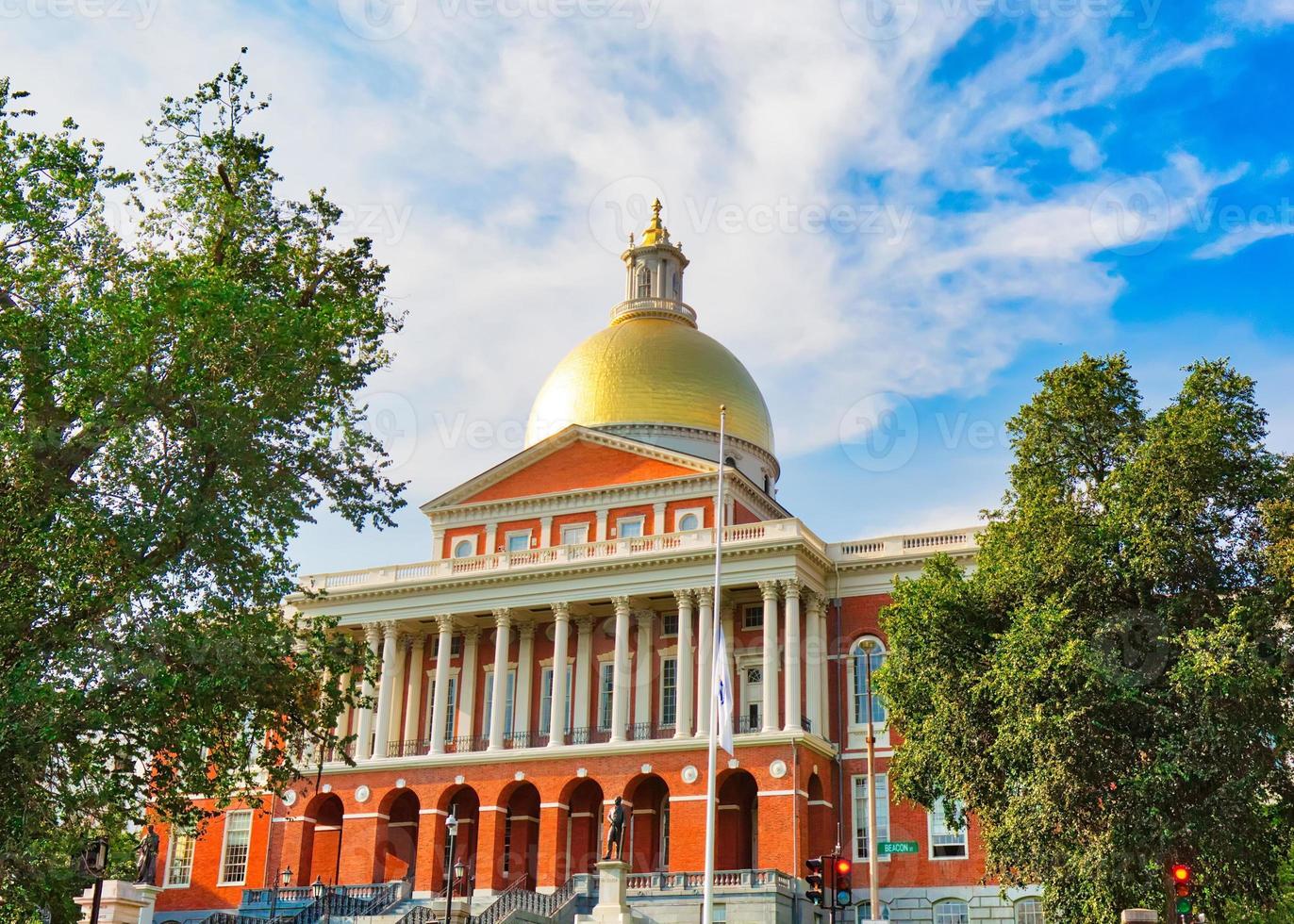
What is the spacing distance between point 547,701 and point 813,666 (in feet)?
36.3

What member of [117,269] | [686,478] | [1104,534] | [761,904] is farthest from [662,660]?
[117,269]

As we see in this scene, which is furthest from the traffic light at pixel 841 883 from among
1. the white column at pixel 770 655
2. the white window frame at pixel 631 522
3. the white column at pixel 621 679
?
the white window frame at pixel 631 522

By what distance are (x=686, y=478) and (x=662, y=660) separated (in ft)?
24.7

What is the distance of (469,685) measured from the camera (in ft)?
187

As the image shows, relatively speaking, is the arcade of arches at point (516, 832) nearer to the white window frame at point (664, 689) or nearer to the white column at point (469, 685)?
the white window frame at point (664, 689)

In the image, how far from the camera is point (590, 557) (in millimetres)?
55125

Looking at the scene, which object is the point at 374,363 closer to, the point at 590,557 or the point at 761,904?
the point at 761,904

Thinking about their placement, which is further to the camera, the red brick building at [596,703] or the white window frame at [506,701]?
the white window frame at [506,701]

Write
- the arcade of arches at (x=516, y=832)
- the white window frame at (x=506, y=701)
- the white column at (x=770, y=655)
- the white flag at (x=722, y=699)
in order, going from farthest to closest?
the white window frame at (x=506, y=701) < the arcade of arches at (x=516, y=832) < the white column at (x=770, y=655) < the white flag at (x=722, y=699)

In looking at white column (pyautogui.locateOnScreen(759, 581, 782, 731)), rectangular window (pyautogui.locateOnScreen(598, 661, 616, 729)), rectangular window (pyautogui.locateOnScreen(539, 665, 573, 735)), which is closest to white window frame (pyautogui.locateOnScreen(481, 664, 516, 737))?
rectangular window (pyautogui.locateOnScreen(539, 665, 573, 735))

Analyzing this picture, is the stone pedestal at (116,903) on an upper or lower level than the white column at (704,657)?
lower

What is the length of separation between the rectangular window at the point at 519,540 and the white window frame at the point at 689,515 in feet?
22.1

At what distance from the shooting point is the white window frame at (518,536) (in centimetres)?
5928

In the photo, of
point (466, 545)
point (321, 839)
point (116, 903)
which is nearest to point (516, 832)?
point (321, 839)
